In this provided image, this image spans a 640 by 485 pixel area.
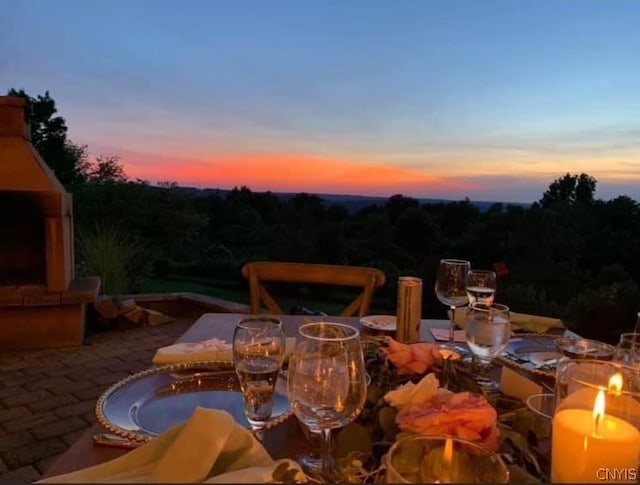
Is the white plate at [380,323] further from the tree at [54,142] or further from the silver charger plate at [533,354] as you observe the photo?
the tree at [54,142]

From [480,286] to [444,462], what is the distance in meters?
0.96

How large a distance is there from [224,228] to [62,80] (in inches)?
93.4

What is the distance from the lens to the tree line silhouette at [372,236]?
3295mm

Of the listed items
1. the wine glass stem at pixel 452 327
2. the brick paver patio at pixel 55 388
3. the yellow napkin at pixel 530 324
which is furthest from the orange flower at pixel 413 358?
the brick paver patio at pixel 55 388

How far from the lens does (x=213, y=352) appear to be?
41.4 inches

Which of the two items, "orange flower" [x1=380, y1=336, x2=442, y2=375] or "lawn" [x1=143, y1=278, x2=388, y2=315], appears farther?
"lawn" [x1=143, y1=278, x2=388, y2=315]

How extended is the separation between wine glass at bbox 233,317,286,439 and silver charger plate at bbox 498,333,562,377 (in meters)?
0.59

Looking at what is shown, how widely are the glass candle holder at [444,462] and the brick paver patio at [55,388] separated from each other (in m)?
2.00

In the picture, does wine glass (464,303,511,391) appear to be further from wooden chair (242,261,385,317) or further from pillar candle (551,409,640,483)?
wooden chair (242,261,385,317)

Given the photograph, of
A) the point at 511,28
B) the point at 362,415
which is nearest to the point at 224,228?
the point at 511,28

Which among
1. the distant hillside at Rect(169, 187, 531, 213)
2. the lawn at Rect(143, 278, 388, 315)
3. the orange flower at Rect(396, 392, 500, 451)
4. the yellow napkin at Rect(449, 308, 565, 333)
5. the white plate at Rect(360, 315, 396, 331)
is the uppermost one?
the distant hillside at Rect(169, 187, 531, 213)

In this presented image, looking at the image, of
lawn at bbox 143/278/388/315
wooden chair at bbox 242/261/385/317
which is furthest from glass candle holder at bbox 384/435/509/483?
lawn at bbox 143/278/388/315

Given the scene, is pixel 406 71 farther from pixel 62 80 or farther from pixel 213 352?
pixel 213 352

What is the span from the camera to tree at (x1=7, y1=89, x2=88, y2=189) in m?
5.32
